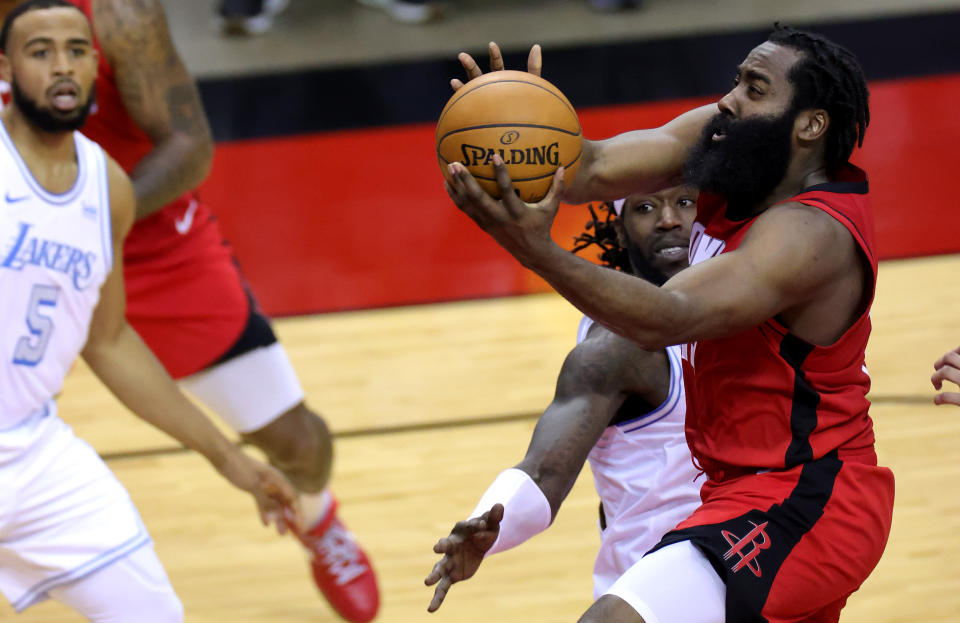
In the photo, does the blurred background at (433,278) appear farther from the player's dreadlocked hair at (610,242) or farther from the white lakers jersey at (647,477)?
the player's dreadlocked hair at (610,242)

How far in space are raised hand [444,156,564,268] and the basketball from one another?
8 centimetres

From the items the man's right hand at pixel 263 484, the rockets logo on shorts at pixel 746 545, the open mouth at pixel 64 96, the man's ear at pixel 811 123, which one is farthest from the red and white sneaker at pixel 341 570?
the man's ear at pixel 811 123

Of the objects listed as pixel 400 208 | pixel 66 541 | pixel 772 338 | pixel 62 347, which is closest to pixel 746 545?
pixel 772 338

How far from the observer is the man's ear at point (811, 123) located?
232 centimetres

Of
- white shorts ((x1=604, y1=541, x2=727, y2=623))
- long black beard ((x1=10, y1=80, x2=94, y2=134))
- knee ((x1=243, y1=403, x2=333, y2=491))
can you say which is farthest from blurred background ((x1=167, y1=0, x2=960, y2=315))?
white shorts ((x1=604, y1=541, x2=727, y2=623))

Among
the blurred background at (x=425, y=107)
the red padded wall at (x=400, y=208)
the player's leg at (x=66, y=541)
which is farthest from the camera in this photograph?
the blurred background at (x=425, y=107)

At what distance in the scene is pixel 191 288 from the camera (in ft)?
12.9

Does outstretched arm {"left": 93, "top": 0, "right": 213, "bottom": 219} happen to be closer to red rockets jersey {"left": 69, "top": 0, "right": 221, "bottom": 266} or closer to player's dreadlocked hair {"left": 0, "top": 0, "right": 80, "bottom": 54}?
red rockets jersey {"left": 69, "top": 0, "right": 221, "bottom": 266}

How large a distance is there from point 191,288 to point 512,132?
203 centimetres

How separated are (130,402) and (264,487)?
0.41m

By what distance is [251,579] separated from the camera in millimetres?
4285

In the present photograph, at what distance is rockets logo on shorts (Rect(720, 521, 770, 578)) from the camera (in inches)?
88.4

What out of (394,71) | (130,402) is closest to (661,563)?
(130,402)

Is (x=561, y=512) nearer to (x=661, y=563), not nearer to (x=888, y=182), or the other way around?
(x=661, y=563)
